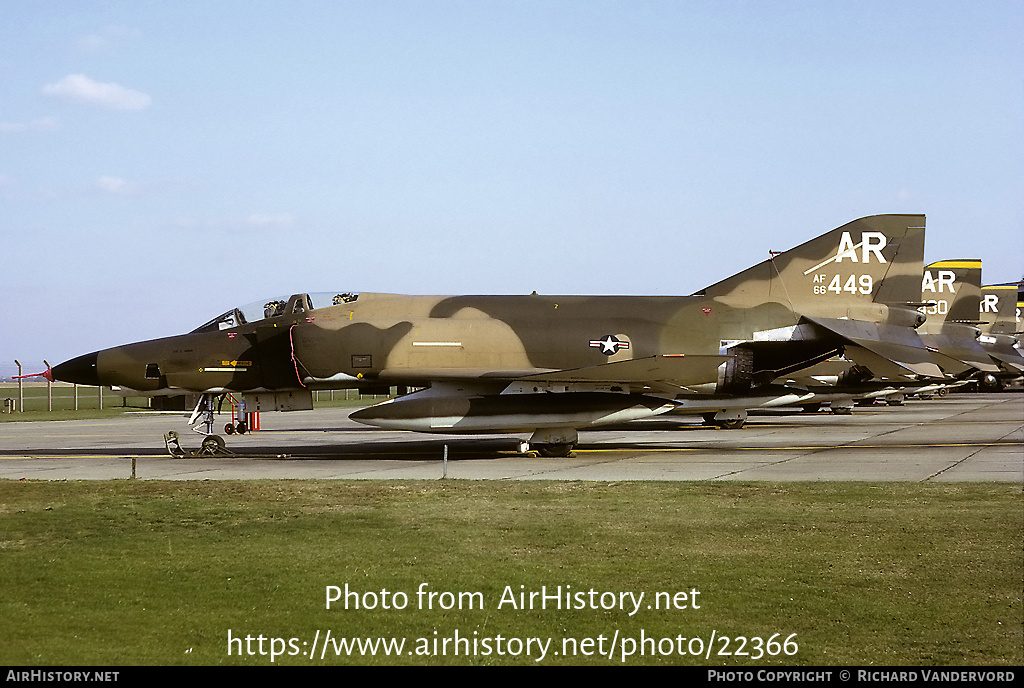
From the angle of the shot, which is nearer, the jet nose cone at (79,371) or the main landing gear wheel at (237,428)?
the jet nose cone at (79,371)

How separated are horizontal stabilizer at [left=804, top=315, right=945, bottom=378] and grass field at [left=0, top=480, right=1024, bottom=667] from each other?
7.32 m

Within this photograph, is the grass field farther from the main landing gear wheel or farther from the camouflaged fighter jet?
the main landing gear wheel

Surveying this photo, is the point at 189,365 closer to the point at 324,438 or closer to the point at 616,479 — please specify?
the point at 324,438

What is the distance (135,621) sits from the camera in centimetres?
707

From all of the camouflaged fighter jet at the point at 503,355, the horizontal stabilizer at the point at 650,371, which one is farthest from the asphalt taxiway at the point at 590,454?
the horizontal stabilizer at the point at 650,371

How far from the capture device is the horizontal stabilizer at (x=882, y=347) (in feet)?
66.4

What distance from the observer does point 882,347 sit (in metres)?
20.8

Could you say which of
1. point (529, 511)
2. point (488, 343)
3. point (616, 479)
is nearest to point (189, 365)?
point (488, 343)

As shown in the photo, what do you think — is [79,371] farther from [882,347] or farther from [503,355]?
[882,347]

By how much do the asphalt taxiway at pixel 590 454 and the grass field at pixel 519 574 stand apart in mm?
3473

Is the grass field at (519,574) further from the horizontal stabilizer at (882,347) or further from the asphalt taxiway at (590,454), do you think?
the horizontal stabilizer at (882,347)

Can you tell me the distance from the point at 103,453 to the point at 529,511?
46.1ft

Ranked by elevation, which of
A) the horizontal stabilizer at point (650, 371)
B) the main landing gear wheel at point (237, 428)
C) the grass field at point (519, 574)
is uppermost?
the horizontal stabilizer at point (650, 371)

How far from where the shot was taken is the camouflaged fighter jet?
19906 millimetres
